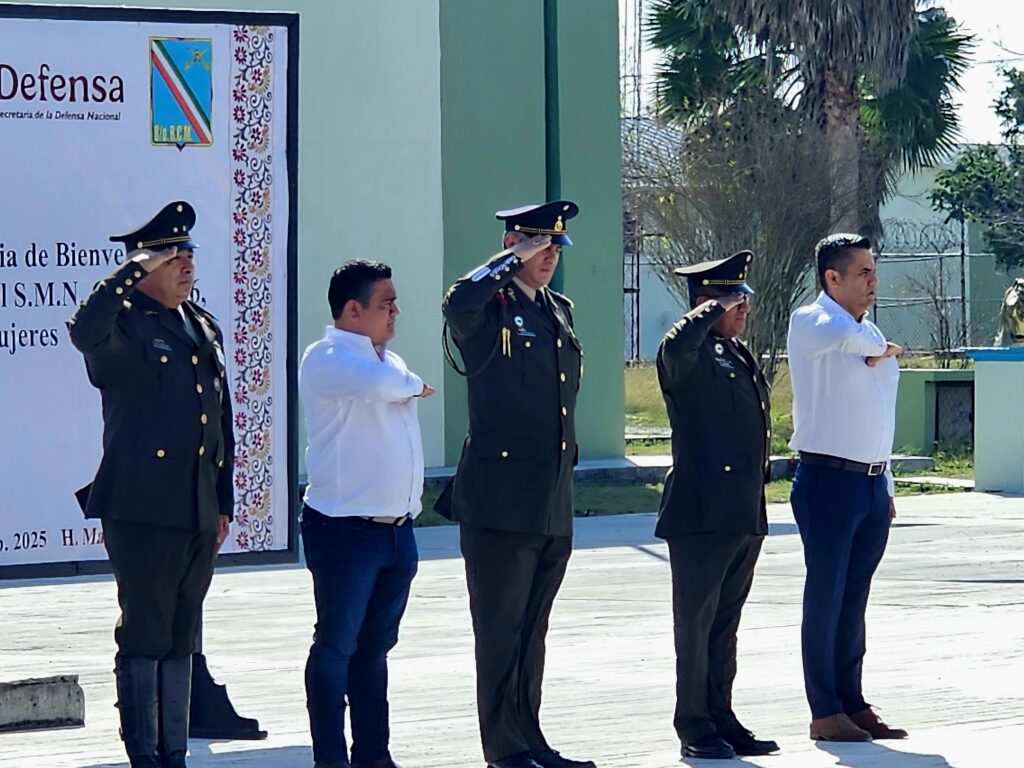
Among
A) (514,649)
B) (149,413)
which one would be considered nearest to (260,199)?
(149,413)

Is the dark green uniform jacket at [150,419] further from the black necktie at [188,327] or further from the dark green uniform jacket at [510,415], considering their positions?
the dark green uniform jacket at [510,415]

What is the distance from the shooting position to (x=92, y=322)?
22.2 feet

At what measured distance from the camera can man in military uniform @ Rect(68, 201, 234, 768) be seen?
6957 mm

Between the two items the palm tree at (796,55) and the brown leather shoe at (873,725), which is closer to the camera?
the brown leather shoe at (873,725)

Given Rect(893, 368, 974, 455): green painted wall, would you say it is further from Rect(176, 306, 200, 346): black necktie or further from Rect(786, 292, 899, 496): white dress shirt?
Rect(176, 306, 200, 346): black necktie

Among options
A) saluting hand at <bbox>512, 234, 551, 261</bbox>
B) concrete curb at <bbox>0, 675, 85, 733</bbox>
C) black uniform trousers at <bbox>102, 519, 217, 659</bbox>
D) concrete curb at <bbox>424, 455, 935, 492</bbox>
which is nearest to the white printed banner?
concrete curb at <bbox>0, 675, 85, 733</bbox>

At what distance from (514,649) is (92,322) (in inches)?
75.0

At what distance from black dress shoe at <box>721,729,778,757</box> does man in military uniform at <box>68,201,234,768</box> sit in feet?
6.99

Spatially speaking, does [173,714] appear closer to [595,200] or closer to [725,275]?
[725,275]

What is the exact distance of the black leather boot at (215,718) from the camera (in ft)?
27.0

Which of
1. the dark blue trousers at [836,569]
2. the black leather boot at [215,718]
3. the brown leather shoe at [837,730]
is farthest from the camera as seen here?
the black leather boot at [215,718]

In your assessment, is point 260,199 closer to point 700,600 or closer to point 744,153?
point 700,600

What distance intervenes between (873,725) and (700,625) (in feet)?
3.06

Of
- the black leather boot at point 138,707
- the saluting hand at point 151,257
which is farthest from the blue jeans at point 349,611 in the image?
the saluting hand at point 151,257
